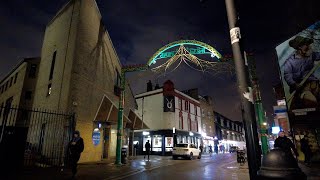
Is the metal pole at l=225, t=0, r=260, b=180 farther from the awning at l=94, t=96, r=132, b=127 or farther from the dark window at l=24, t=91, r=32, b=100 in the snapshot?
the dark window at l=24, t=91, r=32, b=100

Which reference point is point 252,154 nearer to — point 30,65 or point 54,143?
point 54,143

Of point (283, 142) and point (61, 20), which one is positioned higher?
point (61, 20)

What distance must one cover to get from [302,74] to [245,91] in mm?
19263

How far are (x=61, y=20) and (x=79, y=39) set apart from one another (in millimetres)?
4223

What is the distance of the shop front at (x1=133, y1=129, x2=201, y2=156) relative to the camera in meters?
33.1

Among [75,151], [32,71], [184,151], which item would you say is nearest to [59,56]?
[32,71]

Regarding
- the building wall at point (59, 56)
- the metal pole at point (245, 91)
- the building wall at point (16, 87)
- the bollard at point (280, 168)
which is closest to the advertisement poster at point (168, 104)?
the building wall at point (59, 56)

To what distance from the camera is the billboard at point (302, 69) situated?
1798 centimetres

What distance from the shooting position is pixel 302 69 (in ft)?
62.1

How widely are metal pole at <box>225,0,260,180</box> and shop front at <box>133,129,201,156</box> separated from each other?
30.3m

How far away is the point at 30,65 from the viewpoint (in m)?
22.2

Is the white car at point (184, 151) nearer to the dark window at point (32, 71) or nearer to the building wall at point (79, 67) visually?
the building wall at point (79, 67)

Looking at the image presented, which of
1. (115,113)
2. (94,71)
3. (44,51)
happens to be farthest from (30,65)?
(115,113)

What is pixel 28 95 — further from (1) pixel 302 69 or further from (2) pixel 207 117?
(2) pixel 207 117
